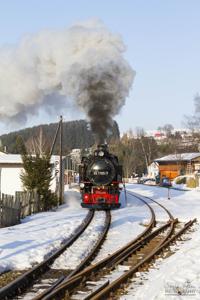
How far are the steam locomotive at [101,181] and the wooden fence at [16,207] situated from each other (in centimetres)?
270

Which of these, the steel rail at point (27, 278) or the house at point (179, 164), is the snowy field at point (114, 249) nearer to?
the steel rail at point (27, 278)

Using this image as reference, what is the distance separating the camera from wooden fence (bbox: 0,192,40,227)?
1852 cm

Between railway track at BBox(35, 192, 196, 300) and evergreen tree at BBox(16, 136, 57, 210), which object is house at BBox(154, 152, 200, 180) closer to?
evergreen tree at BBox(16, 136, 57, 210)

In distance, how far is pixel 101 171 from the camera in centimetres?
2553

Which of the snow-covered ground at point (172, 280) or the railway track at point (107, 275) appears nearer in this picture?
the snow-covered ground at point (172, 280)

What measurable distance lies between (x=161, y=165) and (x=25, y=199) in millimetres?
73479

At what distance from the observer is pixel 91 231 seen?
17.3 meters

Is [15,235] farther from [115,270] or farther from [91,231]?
[115,270]

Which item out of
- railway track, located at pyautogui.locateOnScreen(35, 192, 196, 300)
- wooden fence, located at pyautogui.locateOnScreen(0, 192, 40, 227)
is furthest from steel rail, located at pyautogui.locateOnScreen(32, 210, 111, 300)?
wooden fence, located at pyautogui.locateOnScreen(0, 192, 40, 227)

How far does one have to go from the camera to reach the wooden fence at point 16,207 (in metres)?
18.5

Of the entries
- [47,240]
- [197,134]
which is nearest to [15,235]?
[47,240]

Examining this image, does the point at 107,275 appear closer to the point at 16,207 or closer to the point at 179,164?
the point at 16,207

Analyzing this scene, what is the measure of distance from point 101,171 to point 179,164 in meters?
66.0

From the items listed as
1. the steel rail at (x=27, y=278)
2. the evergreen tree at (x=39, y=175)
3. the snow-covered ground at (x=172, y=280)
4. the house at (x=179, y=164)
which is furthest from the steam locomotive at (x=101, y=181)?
the house at (x=179, y=164)
